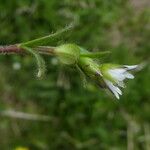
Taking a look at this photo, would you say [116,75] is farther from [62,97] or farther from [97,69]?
[62,97]

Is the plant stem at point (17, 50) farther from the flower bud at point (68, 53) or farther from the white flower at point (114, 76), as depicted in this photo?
the white flower at point (114, 76)

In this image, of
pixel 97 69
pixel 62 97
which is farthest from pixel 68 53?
pixel 62 97

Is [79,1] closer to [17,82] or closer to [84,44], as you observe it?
[84,44]

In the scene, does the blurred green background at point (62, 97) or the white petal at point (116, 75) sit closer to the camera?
the white petal at point (116, 75)

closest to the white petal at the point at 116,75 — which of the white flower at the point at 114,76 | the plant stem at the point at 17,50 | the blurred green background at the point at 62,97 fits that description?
the white flower at the point at 114,76

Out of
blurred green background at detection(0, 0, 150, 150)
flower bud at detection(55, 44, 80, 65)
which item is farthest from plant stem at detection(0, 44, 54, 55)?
blurred green background at detection(0, 0, 150, 150)

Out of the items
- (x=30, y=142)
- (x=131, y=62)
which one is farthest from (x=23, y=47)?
(x=131, y=62)

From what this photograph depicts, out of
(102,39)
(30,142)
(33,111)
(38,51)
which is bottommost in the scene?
(38,51)
